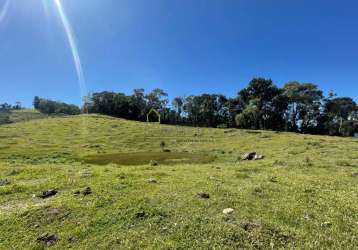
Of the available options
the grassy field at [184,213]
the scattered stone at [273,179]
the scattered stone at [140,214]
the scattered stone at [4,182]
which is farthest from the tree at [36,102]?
the scattered stone at [140,214]

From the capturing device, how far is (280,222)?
8266 mm

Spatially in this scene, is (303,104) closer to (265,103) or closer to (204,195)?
(265,103)

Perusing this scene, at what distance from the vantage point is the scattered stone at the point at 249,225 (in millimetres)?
7680

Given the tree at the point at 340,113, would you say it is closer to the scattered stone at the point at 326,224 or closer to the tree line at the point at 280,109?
the tree line at the point at 280,109

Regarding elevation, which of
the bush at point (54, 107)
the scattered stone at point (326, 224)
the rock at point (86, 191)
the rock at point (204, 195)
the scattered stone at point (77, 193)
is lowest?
the scattered stone at point (77, 193)

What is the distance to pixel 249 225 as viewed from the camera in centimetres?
785

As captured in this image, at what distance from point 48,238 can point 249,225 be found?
603 cm

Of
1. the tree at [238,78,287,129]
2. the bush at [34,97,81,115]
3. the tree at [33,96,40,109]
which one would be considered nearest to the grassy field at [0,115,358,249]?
the tree at [238,78,287,129]

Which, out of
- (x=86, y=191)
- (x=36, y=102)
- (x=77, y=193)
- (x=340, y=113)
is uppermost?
(x=36, y=102)

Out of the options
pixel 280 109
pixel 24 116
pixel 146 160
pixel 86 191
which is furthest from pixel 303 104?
pixel 24 116

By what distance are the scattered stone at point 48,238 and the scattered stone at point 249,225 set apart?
559cm

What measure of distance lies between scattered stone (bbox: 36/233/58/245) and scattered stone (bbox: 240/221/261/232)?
559cm

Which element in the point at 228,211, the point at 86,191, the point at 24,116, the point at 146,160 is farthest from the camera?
the point at 24,116

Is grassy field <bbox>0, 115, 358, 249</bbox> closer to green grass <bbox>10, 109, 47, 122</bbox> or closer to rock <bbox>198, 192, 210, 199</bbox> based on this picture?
rock <bbox>198, 192, 210, 199</bbox>
